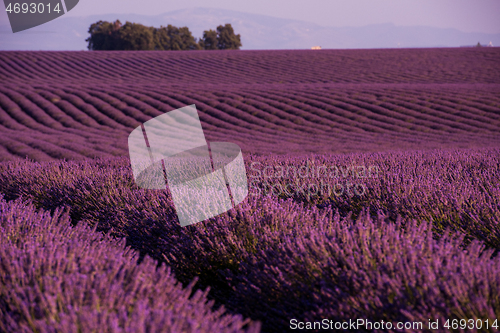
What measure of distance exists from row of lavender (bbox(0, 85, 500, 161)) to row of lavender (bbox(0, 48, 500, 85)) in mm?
5211

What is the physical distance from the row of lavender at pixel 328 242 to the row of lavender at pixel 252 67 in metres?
17.8

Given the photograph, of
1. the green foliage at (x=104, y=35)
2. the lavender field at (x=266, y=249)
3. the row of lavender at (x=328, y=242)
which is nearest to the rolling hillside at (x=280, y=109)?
the lavender field at (x=266, y=249)

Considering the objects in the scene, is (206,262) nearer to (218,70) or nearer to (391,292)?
(391,292)

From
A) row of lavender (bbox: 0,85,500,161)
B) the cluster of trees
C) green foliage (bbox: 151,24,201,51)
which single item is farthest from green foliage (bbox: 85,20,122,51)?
row of lavender (bbox: 0,85,500,161)

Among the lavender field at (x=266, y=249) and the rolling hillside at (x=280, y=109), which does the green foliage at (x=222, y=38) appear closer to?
the rolling hillside at (x=280, y=109)

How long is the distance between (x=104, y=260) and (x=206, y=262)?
65cm

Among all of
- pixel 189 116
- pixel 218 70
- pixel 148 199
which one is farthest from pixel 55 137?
pixel 218 70

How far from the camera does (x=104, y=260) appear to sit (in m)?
1.71

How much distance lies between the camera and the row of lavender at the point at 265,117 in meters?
9.51

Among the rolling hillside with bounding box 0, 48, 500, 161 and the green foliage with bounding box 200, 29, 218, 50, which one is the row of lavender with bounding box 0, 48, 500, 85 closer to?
the rolling hillside with bounding box 0, 48, 500, 161

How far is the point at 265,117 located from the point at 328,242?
38.3ft

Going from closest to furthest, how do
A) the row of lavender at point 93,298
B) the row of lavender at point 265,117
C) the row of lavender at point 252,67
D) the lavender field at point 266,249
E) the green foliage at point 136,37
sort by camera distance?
the row of lavender at point 93,298 → the lavender field at point 266,249 → the row of lavender at point 265,117 → the row of lavender at point 252,67 → the green foliage at point 136,37

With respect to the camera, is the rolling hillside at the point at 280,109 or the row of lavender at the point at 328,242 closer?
the row of lavender at the point at 328,242

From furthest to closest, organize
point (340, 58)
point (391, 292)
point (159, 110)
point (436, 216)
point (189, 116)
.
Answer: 1. point (340, 58)
2. point (189, 116)
3. point (159, 110)
4. point (436, 216)
5. point (391, 292)
